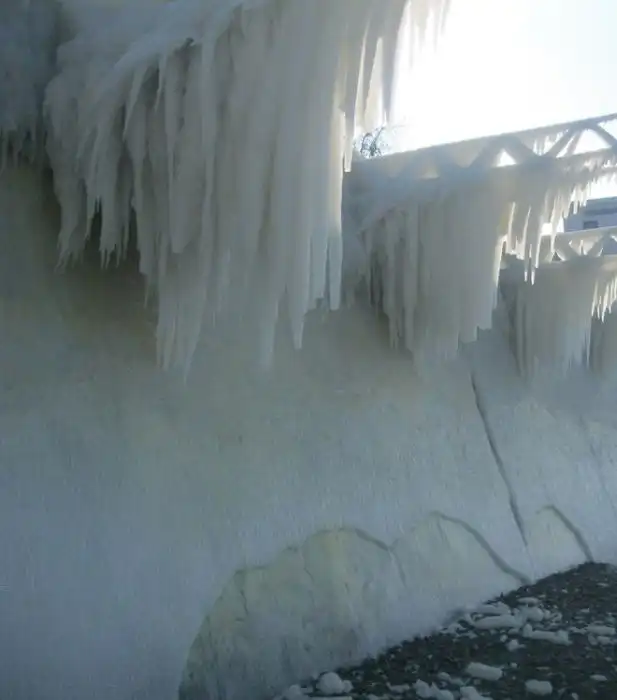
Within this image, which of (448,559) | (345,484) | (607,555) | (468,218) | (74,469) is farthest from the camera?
(607,555)

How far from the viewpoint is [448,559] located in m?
5.74

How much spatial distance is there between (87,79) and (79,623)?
2044mm

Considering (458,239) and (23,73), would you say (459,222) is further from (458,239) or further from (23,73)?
(23,73)

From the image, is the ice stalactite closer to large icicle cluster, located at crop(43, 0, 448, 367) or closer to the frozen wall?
the frozen wall

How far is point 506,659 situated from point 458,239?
2.32 metres

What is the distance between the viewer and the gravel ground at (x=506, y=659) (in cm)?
411

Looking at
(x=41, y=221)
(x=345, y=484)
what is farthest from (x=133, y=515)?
(x=345, y=484)

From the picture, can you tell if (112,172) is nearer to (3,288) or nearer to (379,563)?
(3,288)

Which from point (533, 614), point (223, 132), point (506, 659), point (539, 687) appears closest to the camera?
point (223, 132)

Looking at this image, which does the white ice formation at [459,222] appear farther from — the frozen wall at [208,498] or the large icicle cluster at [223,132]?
the large icicle cluster at [223,132]

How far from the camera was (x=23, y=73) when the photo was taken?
127 inches

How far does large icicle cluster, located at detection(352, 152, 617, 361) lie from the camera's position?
406 centimetres

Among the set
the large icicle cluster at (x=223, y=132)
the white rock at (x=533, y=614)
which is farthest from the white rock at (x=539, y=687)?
the large icicle cluster at (x=223, y=132)

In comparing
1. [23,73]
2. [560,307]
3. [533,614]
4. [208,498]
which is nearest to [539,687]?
[533,614]
